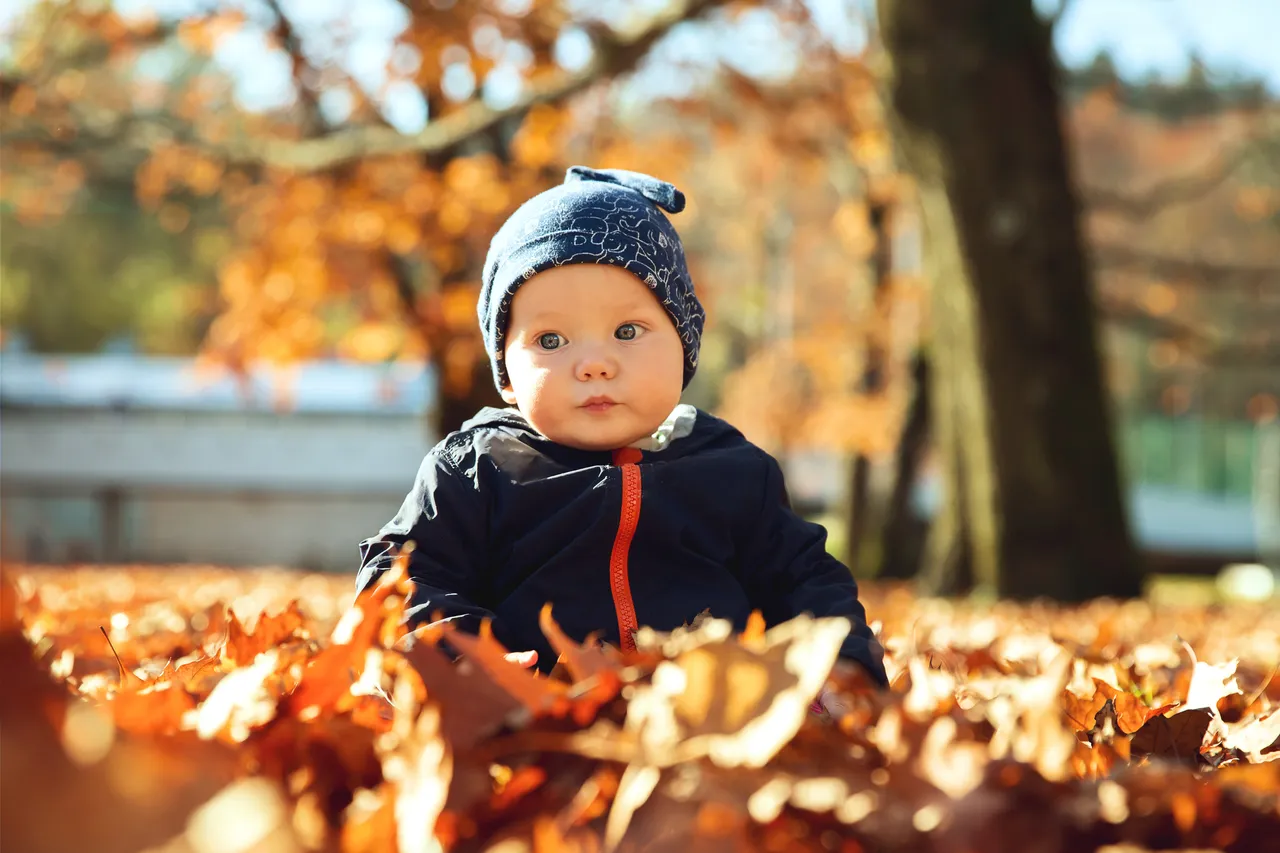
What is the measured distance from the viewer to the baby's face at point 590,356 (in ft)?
6.63

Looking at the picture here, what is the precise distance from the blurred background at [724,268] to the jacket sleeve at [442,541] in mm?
1006

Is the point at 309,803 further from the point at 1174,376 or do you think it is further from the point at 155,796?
the point at 1174,376

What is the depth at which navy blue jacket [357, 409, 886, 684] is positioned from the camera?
1968 mm

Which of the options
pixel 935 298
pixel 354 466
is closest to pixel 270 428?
pixel 354 466

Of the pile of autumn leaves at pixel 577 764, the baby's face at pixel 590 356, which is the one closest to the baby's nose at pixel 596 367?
the baby's face at pixel 590 356

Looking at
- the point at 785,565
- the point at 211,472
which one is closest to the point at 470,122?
the point at 785,565

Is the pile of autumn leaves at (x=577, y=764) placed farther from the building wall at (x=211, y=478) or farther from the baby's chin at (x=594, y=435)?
the building wall at (x=211, y=478)

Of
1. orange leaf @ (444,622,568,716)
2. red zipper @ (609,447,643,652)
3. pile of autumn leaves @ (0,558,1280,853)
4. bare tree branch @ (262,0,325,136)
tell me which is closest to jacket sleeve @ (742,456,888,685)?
red zipper @ (609,447,643,652)

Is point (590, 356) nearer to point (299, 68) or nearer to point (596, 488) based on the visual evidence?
point (596, 488)

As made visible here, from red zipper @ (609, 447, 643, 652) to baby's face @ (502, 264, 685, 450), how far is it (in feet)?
0.30

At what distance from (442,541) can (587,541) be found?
0.22 m

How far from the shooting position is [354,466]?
22344mm

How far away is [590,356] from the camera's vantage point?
6.61ft

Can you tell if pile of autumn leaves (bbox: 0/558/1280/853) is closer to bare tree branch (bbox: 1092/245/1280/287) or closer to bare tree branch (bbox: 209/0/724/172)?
bare tree branch (bbox: 209/0/724/172)
